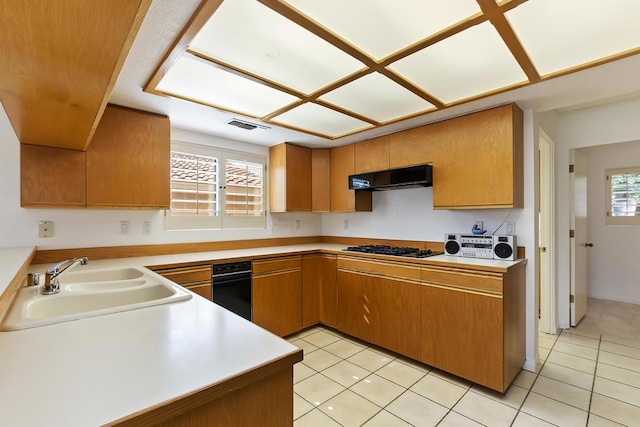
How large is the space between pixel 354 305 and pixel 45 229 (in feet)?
9.01

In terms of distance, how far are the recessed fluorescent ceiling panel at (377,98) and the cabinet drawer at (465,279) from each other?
1.38 metres

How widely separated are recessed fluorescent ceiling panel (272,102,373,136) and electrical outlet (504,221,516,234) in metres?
1.56

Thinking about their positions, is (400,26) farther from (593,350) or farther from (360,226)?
(593,350)

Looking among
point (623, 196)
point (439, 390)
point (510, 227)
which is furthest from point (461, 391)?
point (623, 196)

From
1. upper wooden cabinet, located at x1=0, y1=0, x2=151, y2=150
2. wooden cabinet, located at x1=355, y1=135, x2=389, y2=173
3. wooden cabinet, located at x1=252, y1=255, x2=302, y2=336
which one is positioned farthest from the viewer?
wooden cabinet, located at x1=355, y1=135, x2=389, y2=173

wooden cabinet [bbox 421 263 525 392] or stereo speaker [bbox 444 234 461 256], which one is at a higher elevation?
stereo speaker [bbox 444 234 461 256]

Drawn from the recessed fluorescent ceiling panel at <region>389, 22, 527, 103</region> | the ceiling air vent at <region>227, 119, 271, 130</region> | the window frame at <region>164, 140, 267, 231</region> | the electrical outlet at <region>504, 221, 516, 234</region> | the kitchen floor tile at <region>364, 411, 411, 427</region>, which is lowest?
the kitchen floor tile at <region>364, 411, 411, 427</region>

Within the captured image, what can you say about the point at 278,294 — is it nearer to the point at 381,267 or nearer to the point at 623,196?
the point at 381,267

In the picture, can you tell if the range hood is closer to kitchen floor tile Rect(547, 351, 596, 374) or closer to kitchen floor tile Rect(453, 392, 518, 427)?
kitchen floor tile Rect(453, 392, 518, 427)

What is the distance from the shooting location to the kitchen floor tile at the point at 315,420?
1867mm

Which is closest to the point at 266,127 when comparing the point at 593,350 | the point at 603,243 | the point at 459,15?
the point at 459,15

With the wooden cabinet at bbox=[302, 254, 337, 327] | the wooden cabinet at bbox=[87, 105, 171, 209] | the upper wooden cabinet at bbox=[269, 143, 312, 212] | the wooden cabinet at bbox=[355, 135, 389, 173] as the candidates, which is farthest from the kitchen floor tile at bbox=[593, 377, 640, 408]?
the wooden cabinet at bbox=[87, 105, 171, 209]

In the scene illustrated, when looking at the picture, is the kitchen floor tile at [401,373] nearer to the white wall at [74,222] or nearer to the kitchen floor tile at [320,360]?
the kitchen floor tile at [320,360]

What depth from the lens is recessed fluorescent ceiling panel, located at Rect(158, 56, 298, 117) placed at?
1.85 meters
